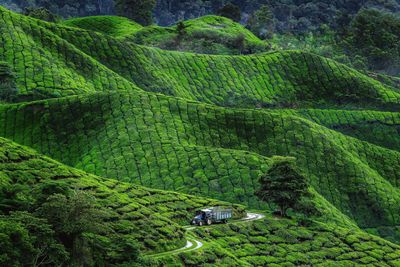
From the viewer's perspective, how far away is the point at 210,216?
94500 mm

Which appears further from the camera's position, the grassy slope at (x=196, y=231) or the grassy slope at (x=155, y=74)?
the grassy slope at (x=155, y=74)

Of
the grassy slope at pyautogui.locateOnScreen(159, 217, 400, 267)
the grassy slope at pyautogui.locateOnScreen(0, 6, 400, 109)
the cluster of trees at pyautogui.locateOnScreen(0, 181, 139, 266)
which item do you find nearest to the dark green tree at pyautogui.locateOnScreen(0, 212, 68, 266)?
the cluster of trees at pyautogui.locateOnScreen(0, 181, 139, 266)

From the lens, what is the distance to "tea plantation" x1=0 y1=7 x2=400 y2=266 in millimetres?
89000

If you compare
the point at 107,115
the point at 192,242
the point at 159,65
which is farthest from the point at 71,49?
the point at 192,242

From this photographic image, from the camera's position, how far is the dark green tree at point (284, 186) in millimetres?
102375

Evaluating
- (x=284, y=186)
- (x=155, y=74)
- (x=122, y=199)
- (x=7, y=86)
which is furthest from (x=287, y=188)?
(x=155, y=74)

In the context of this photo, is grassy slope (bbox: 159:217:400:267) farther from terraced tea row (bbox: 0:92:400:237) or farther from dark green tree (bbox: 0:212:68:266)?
dark green tree (bbox: 0:212:68:266)

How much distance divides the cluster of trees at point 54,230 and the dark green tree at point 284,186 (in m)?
35.4

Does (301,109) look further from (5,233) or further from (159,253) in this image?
(5,233)

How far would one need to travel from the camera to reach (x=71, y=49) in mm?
171250

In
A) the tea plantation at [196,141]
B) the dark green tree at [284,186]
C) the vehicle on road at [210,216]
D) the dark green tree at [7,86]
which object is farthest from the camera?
the dark green tree at [7,86]

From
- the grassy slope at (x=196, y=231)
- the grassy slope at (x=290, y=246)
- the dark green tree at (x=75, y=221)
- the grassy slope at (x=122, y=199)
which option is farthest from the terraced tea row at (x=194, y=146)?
the dark green tree at (x=75, y=221)

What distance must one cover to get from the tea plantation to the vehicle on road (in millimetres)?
2229

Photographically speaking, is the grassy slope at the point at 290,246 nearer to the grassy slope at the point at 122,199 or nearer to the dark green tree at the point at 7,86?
the grassy slope at the point at 122,199
